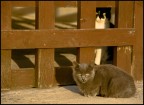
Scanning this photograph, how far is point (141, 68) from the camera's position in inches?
240

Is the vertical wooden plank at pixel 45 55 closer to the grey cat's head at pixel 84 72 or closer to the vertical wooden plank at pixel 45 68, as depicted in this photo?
the vertical wooden plank at pixel 45 68

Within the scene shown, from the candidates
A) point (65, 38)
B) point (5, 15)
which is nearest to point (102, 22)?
point (65, 38)

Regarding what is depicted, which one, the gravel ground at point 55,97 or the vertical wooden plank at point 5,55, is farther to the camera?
the vertical wooden plank at point 5,55

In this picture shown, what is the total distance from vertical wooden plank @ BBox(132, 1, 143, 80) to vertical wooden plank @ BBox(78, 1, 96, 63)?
1.92 feet

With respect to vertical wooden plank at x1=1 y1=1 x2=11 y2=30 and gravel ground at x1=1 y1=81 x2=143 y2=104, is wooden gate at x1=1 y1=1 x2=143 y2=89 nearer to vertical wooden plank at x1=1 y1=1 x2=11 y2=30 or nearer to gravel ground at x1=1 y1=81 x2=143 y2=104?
vertical wooden plank at x1=1 y1=1 x2=11 y2=30

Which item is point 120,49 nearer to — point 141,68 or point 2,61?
point 141,68

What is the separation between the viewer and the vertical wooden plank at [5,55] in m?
5.37

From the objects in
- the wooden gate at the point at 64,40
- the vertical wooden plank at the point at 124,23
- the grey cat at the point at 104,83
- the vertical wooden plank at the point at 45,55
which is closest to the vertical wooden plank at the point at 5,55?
the wooden gate at the point at 64,40

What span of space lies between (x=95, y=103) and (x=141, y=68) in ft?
4.30

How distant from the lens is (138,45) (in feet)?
19.7

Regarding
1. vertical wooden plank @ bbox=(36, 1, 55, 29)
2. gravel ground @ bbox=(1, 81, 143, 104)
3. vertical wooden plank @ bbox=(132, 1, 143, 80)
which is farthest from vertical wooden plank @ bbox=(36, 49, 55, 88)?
vertical wooden plank @ bbox=(132, 1, 143, 80)

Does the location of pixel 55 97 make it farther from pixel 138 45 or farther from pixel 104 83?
pixel 138 45

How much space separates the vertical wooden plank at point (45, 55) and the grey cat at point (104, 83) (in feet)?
1.58

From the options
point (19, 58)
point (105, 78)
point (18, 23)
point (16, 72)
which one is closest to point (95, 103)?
point (105, 78)
